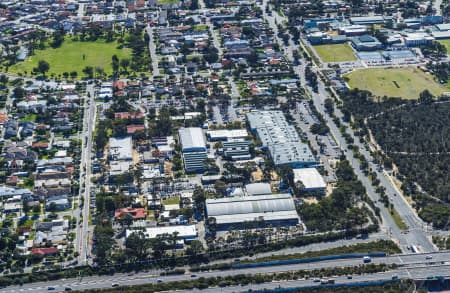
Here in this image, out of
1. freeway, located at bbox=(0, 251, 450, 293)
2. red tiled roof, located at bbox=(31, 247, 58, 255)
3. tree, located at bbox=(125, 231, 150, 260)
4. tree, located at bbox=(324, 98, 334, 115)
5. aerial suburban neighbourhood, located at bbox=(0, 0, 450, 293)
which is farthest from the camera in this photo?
tree, located at bbox=(324, 98, 334, 115)

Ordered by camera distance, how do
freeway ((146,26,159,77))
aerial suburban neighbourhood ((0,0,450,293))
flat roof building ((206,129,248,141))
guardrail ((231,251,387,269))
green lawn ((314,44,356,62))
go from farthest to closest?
1. green lawn ((314,44,356,62))
2. freeway ((146,26,159,77))
3. flat roof building ((206,129,248,141))
4. aerial suburban neighbourhood ((0,0,450,293))
5. guardrail ((231,251,387,269))

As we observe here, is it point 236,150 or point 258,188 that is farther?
point 236,150

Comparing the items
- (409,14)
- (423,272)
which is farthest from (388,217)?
(409,14)

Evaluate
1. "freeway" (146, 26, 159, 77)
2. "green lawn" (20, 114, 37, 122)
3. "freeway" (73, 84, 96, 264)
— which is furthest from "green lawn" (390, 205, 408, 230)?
"green lawn" (20, 114, 37, 122)

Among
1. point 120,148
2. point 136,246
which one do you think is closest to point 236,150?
point 120,148

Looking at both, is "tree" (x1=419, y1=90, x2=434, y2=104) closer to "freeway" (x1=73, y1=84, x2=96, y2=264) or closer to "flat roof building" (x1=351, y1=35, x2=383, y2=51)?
"flat roof building" (x1=351, y1=35, x2=383, y2=51)

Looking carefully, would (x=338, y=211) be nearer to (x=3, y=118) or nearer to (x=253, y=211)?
(x=253, y=211)

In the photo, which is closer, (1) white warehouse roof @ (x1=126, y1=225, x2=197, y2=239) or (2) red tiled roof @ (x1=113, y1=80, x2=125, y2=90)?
(1) white warehouse roof @ (x1=126, y1=225, x2=197, y2=239)

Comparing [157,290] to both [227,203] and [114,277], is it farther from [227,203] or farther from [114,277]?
[227,203]
